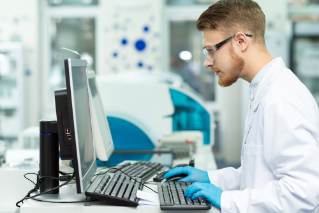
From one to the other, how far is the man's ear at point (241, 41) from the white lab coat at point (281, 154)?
0.14 meters

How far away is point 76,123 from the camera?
880 mm

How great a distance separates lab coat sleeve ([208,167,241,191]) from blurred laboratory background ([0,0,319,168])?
7.77ft

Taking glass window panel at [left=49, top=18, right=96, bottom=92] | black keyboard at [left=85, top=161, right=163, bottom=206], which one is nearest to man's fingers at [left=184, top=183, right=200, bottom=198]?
black keyboard at [left=85, top=161, right=163, bottom=206]

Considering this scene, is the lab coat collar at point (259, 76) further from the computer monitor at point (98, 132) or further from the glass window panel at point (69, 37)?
the glass window panel at point (69, 37)

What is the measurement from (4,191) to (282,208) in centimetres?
97

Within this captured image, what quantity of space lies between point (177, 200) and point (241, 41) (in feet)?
1.87

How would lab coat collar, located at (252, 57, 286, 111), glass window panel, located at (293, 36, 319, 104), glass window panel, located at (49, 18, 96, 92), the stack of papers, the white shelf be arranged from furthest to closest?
glass window panel, located at (49, 18, 96, 92) < the white shelf < glass window panel, located at (293, 36, 319, 104) < lab coat collar, located at (252, 57, 286, 111) < the stack of papers

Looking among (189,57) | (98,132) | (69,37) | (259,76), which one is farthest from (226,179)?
(69,37)

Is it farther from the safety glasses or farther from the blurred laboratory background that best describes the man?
the blurred laboratory background

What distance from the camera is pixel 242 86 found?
423cm

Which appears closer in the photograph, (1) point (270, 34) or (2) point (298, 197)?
(2) point (298, 197)

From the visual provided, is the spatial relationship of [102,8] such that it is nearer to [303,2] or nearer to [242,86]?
[242,86]

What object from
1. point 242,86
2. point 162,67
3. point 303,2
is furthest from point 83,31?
point 303,2

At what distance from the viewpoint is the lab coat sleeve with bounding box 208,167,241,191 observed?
1.24 meters
